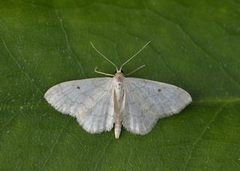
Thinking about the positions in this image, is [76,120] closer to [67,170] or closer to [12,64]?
[67,170]

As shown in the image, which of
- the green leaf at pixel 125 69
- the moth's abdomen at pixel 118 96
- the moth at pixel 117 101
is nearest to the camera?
the green leaf at pixel 125 69

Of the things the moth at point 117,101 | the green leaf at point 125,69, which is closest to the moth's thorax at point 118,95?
the moth at point 117,101

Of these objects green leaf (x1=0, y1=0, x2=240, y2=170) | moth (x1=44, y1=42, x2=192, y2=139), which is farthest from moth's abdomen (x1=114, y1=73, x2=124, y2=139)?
green leaf (x1=0, y1=0, x2=240, y2=170)

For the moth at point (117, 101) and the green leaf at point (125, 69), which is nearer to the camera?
the green leaf at point (125, 69)

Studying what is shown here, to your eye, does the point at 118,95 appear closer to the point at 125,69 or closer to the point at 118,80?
the point at 118,80

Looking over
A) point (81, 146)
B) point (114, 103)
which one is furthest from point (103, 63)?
point (81, 146)

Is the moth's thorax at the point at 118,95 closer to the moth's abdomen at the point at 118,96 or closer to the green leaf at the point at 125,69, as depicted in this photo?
the moth's abdomen at the point at 118,96
